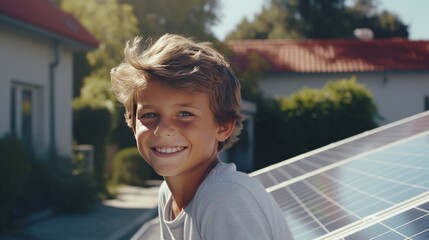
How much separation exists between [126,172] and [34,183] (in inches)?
305

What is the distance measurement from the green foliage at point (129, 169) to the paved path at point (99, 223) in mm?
4239

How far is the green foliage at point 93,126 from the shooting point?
18.3 metres

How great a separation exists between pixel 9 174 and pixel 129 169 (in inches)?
389

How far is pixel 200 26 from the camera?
105ft

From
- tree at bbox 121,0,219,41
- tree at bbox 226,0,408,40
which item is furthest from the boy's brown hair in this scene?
tree at bbox 226,0,408,40

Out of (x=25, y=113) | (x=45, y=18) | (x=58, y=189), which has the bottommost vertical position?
(x=58, y=189)

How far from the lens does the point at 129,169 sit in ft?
67.6

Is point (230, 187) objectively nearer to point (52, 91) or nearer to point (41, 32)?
point (41, 32)

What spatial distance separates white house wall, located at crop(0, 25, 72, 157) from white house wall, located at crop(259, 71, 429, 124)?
14616 millimetres

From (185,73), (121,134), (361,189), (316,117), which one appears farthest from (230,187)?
(316,117)

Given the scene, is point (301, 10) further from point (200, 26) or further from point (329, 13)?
point (200, 26)

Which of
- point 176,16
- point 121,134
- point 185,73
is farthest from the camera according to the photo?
point 176,16

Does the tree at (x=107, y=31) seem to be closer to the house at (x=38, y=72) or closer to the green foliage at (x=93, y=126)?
the green foliage at (x=93, y=126)

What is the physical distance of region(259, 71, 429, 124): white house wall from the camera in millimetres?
29031
